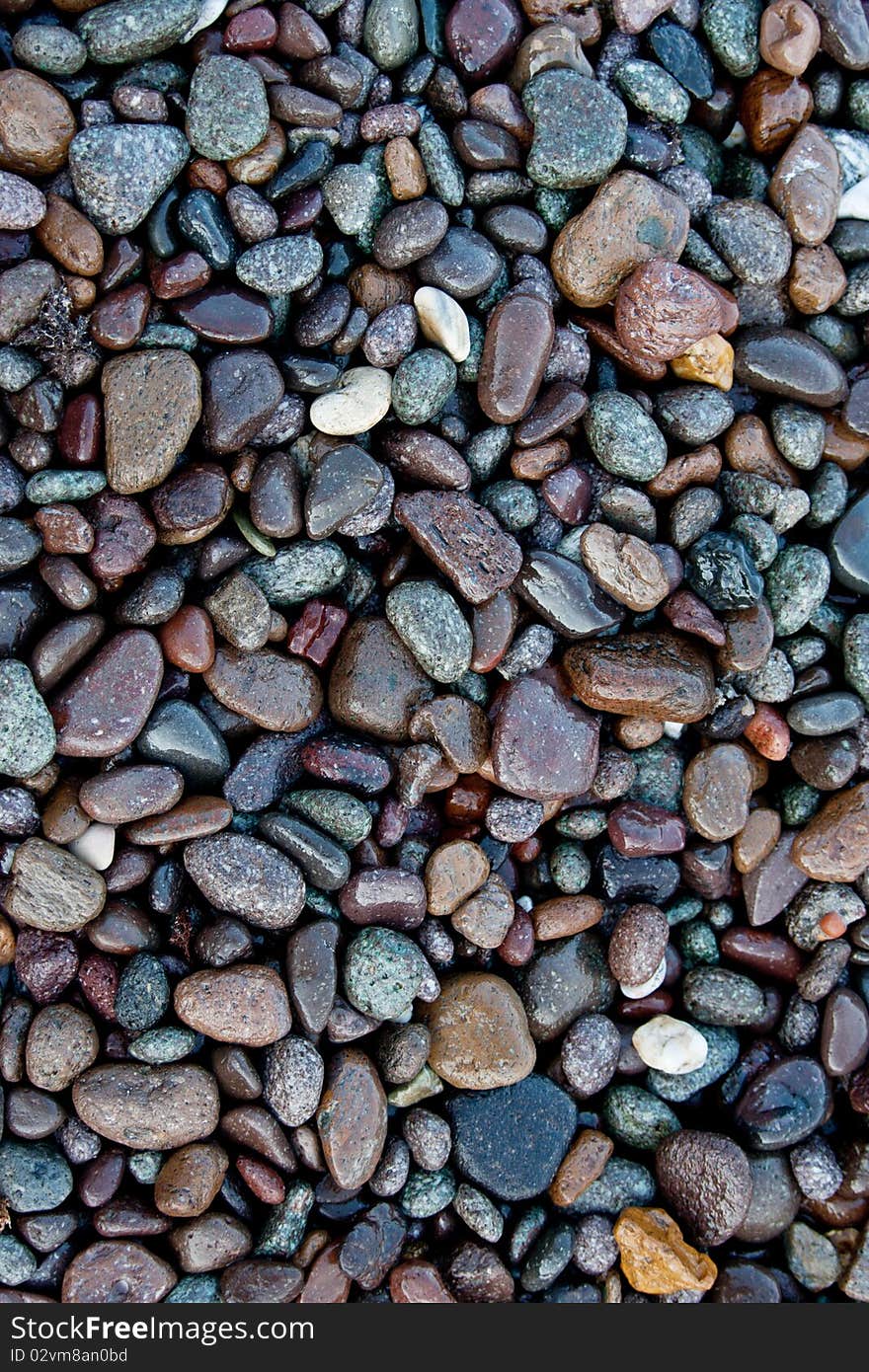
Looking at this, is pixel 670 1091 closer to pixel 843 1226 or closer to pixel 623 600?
pixel 843 1226

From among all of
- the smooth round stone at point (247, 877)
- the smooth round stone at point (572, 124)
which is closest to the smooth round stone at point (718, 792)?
the smooth round stone at point (247, 877)

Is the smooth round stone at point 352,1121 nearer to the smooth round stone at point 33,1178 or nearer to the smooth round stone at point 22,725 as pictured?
the smooth round stone at point 33,1178

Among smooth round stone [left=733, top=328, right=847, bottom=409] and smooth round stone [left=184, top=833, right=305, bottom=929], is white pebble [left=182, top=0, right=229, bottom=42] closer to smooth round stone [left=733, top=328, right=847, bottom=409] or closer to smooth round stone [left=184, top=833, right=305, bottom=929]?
smooth round stone [left=733, top=328, right=847, bottom=409]

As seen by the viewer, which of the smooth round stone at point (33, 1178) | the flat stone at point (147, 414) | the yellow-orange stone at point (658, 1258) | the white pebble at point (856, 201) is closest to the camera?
the smooth round stone at point (33, 1178)

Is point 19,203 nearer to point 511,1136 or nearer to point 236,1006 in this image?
point 236,1006

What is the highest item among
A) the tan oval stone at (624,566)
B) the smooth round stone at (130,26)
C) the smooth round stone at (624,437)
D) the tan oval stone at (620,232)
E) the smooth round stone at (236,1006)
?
the smooth round stone at (130,26)

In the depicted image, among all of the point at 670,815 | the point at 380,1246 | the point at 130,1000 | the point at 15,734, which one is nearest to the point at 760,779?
the point at 670,815
